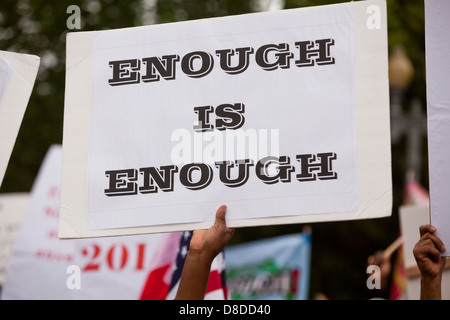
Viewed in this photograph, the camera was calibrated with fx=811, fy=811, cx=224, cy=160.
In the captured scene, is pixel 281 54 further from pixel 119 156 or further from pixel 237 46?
pixel 119 156

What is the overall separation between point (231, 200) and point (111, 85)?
2.70 ft

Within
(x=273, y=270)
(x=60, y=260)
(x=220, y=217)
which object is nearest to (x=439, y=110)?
(x=220, y=217)

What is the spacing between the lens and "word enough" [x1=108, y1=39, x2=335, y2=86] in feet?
11.5

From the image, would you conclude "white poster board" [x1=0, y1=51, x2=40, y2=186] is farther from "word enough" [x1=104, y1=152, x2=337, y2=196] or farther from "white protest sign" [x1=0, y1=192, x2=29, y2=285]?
"white protest sign" [x1=0, y1=192, x2=29, y2=285]

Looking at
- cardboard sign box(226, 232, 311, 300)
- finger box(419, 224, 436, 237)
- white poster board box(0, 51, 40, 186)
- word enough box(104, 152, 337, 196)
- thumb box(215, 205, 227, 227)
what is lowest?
cardboard sign box(226, 232, 311, 300)

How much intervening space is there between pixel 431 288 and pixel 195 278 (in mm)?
902

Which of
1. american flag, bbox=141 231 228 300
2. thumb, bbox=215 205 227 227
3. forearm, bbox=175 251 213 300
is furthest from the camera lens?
american flag, bbox=141 231 228 300

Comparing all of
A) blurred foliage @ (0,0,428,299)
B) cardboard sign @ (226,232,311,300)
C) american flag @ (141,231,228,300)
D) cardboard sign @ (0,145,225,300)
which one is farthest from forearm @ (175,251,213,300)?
blurred foliage @ (0,0,428,299)

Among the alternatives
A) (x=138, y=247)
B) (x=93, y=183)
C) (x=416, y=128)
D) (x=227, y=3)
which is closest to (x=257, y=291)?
(x=138, y=247)

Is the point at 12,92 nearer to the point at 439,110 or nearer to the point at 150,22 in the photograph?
the point at 439,110

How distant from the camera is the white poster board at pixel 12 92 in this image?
3668 millimetres

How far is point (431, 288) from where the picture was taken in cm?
304

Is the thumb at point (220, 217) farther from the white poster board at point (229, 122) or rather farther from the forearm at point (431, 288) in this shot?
the forearm at point (431, 288)

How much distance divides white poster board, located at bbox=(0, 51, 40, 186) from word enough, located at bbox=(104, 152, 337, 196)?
480mm
